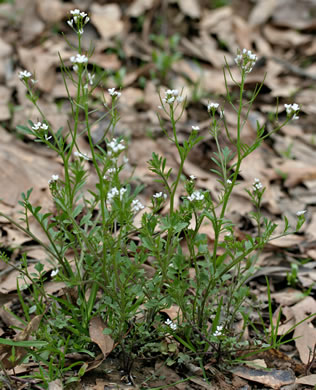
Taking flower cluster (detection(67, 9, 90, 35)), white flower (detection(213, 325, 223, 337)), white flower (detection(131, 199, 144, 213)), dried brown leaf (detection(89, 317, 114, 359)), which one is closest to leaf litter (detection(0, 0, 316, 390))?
dried brown leaf (detection(89, 317, 114, 359))

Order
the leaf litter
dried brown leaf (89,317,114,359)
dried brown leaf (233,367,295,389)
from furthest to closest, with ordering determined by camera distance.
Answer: the leaf litter → dried brown leaf (233,367,295,389) → dried brown leaf (89,317,114,359)

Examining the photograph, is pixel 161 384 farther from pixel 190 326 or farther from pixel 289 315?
pixel 289 315

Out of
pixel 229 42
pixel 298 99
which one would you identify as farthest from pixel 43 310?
pixel 229 42

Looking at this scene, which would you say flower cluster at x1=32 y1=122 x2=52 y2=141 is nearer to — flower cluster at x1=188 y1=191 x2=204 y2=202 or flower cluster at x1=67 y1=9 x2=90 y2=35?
flower cluster at x1=67 y1=9 x2=90 y2=35

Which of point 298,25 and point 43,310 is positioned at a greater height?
point 298,25

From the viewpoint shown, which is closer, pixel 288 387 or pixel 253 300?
pixel 288 387

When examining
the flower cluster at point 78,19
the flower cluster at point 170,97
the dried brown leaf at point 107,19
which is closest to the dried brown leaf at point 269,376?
the flower cluster at point 170,97

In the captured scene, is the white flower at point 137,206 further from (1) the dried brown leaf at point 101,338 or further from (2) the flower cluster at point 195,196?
(1) the dried brown leaf at point 101,338

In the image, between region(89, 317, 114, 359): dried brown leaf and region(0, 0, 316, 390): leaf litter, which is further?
region(0, 0, 316, 390): leaf litter
